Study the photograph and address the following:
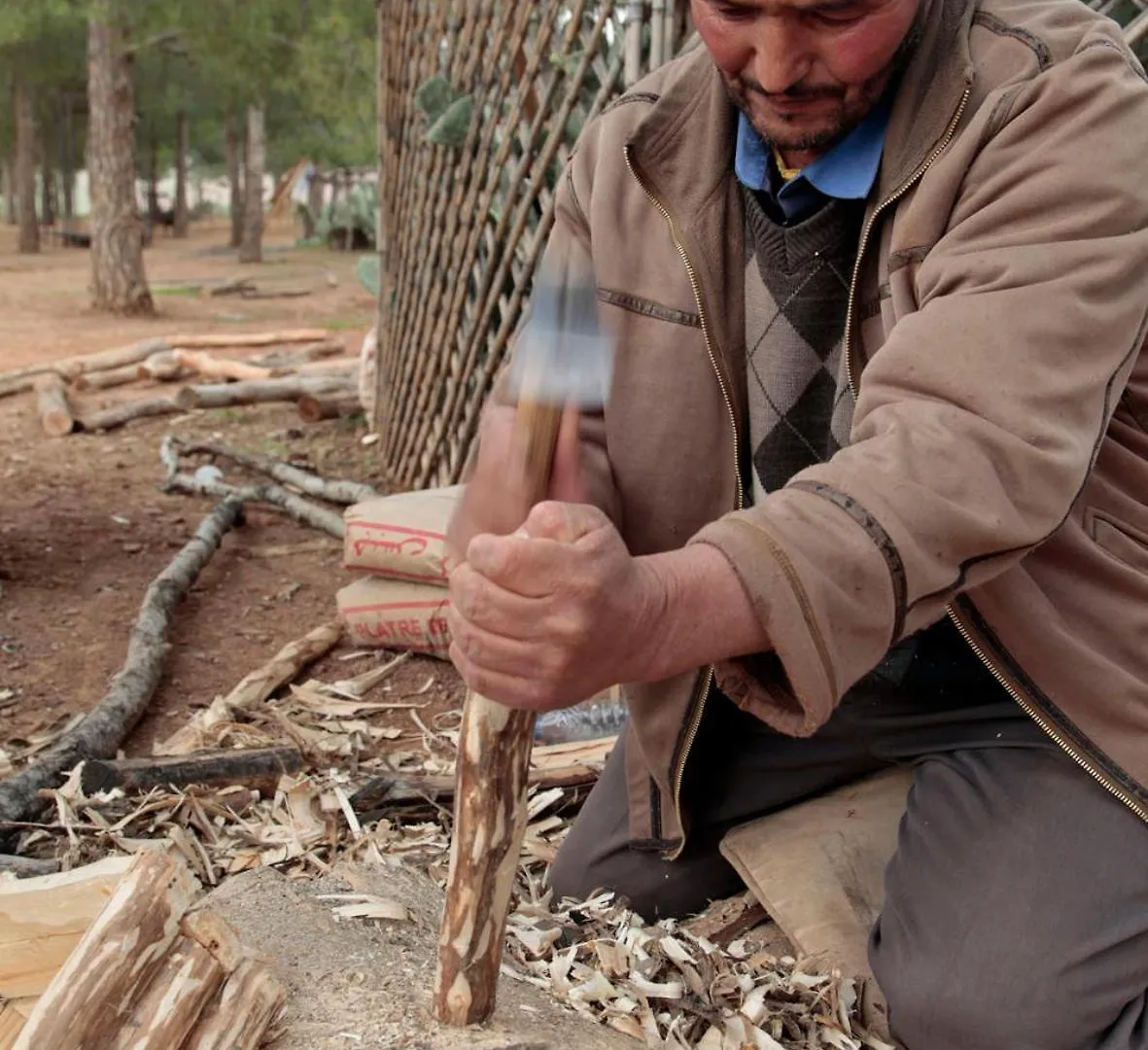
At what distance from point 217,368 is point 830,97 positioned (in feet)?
26.3

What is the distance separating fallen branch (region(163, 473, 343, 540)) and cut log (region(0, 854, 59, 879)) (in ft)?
9.42

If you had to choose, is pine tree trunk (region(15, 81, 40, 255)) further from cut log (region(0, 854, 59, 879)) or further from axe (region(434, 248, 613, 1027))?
axe (region(434, 248, 613, 1027))

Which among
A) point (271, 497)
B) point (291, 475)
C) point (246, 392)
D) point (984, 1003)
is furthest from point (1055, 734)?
point (246, 392)

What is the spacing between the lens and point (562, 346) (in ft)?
4.93

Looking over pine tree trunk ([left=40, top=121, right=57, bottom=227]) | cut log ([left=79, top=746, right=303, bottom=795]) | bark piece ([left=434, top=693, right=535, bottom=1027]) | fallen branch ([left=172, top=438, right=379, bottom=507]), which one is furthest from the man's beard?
pine tree trunk ([left=40, top=121, right=57, bottom=227])

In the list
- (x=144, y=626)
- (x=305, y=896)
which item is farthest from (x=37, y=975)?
(x=144, y=626)

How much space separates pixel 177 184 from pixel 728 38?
26.8 meters

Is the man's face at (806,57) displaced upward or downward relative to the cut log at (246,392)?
upward

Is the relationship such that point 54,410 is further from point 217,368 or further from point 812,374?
point 812,374

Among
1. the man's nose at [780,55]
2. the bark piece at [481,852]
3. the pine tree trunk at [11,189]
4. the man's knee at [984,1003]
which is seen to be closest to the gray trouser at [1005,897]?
the man's knee at [984,1003]

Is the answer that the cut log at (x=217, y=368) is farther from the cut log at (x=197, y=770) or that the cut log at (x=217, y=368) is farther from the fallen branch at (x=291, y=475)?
the cut log at (x=197, y=770)

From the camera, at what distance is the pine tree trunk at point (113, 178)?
1157 centimetres

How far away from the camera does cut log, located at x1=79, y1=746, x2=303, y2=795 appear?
2.67 metres

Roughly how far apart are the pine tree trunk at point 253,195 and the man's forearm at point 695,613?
20284mm
